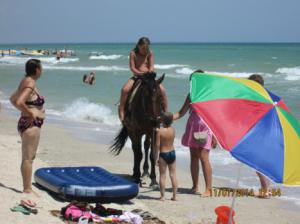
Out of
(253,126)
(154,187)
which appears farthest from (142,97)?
(253,126)

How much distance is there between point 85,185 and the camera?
7203mm

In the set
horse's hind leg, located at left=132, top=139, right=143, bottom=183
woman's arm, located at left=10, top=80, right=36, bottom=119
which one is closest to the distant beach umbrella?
woman's arm, located at left=10, top=80, right=36, bottom=119

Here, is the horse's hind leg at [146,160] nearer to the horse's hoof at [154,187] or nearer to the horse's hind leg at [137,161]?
the horse's hind leg at [137,161]

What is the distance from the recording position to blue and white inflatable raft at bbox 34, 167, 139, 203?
279 inches

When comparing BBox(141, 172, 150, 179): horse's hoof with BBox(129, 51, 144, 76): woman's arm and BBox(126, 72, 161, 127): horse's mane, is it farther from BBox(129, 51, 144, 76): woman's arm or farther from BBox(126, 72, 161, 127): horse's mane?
BBox(129, 51, 144, 76): woman's arm

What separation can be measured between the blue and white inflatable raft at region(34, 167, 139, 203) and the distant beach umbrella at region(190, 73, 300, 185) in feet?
7.58

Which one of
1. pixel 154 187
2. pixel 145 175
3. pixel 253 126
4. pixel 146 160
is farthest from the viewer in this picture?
pixel 145 175

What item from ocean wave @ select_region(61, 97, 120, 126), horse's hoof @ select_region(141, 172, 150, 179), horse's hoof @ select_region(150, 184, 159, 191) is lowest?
ocean wave @ select_region(61, 97, 120, 126)

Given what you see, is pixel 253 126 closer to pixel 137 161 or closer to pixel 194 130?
pixel 194 130

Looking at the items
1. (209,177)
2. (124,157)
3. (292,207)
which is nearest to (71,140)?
(124,157)

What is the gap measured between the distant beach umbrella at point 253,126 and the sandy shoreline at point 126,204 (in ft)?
7.47

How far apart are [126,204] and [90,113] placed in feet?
34.6

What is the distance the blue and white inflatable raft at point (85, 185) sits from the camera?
7098 millimetres
